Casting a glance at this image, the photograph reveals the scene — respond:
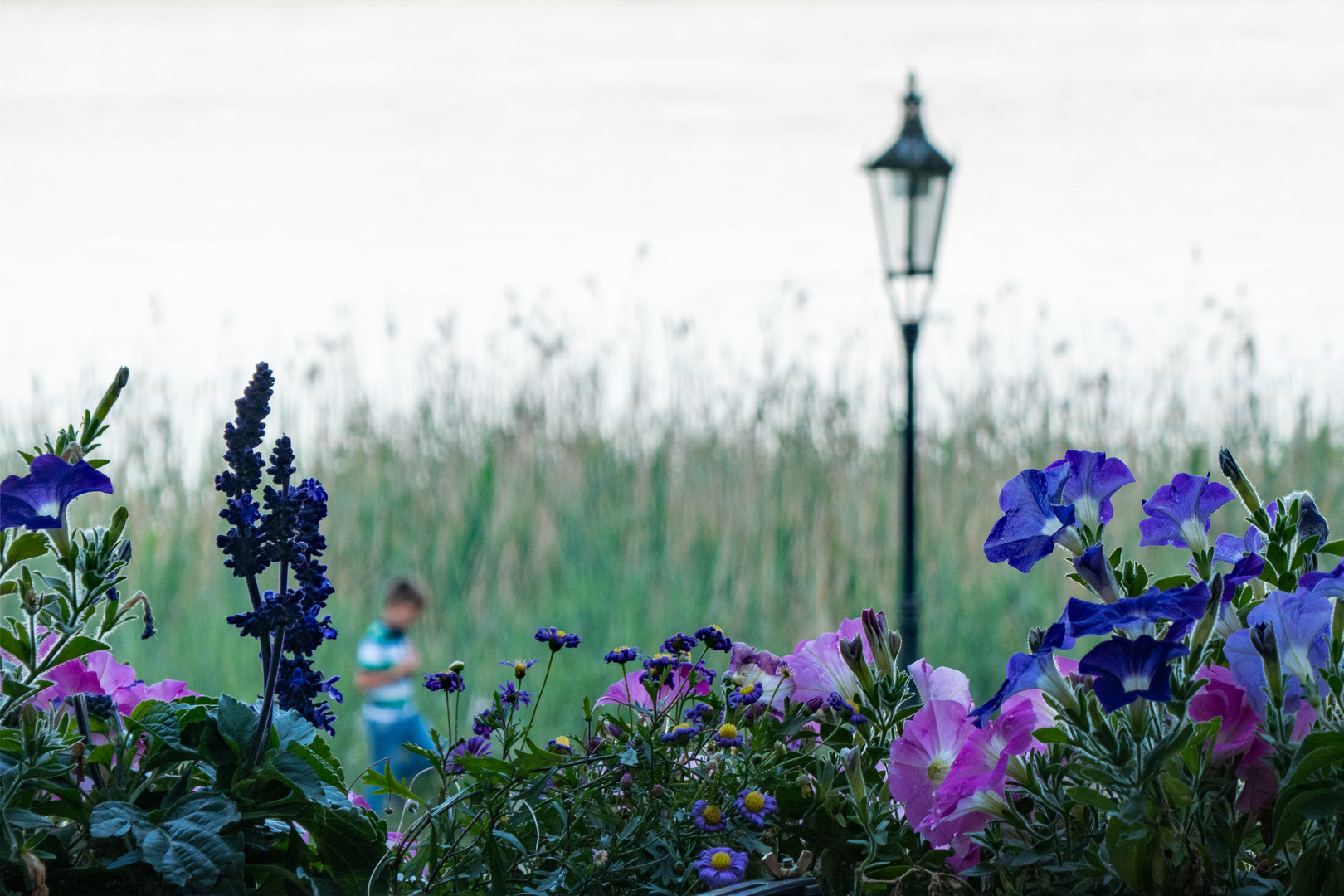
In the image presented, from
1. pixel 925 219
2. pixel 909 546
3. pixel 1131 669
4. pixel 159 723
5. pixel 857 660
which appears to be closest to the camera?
pixel 1131 669

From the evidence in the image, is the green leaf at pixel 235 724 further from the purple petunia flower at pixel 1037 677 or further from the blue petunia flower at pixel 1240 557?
the blue petunia flower at pixel 1240 557

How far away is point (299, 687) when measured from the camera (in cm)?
80

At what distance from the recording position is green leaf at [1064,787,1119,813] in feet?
2.14

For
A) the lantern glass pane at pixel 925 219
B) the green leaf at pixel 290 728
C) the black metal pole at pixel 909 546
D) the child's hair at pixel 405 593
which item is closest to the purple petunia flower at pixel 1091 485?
the green leaf at pixel 290 728

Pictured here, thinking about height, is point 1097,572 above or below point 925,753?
above

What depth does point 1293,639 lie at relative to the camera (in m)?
0.68

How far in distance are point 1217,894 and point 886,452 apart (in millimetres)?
4966

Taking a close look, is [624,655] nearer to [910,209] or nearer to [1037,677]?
[1037,677]

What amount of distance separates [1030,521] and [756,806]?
26 centimetres

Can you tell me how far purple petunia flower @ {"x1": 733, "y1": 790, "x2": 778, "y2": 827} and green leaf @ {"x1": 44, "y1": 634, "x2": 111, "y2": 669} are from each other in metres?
0.42

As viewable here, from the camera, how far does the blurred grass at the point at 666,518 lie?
497cm

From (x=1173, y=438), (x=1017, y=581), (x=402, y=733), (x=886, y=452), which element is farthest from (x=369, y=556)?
(x=1173, y=438)

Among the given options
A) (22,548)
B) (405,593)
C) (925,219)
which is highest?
(925,219)

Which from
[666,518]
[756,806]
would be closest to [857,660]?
[756,806]
